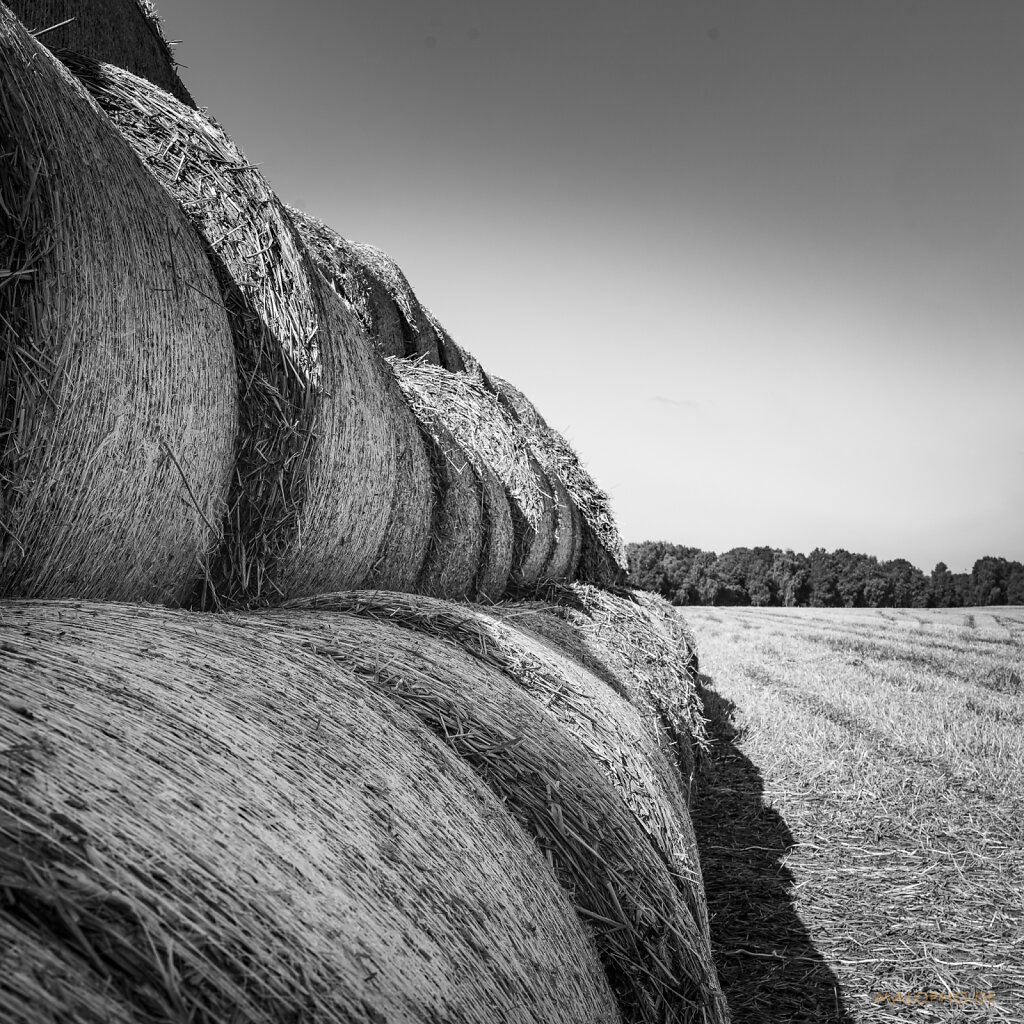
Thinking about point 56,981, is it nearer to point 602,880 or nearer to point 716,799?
point 602,880

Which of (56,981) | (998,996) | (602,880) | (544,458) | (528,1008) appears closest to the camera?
(56,981)

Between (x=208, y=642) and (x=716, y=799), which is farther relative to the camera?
(x=716, y=799)

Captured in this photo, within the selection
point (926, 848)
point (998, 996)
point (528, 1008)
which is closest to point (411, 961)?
point (528, 1008)

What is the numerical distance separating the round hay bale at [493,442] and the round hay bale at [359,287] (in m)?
0.40

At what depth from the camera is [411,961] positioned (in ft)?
3.79

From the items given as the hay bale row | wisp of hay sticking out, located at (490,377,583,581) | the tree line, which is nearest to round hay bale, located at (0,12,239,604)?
the hay bale row

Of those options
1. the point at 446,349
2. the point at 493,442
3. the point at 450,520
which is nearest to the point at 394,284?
the point at 446,349

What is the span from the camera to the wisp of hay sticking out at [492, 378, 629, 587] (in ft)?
21.0

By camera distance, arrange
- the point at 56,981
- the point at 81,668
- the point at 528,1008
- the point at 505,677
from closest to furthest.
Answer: the point at 56,981 → the point at 81,668 → the point at 528,1008 → the point at 505,677

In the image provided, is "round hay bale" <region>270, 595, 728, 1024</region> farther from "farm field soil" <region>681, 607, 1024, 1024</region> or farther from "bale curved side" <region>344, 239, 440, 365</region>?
"bale curved side" <region>344, 239, 440, 365</region>

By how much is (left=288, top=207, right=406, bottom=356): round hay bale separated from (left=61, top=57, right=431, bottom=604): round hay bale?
1548 mm

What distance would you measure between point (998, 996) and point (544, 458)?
4.15 m

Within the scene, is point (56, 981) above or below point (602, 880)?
above

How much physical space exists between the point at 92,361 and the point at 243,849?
1126 millimetres
